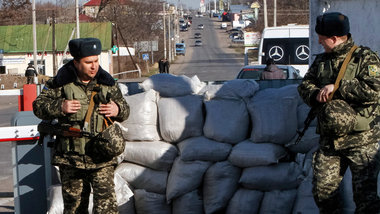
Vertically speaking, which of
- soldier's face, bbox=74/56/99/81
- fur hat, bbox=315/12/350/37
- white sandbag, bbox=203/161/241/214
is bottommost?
white sandbag, bbox=203/161/241/214

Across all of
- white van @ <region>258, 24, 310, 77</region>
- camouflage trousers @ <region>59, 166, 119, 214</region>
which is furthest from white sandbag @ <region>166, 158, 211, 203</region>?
white van @ <region>258, 24, 310, 77</region>

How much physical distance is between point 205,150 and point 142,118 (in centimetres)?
66

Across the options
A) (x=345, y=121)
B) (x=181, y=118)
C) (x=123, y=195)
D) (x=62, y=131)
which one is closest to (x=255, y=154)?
(x=181, y=118)

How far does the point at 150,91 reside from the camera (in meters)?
6.32

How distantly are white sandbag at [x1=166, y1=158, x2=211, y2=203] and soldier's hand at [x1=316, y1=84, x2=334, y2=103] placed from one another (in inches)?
69.1

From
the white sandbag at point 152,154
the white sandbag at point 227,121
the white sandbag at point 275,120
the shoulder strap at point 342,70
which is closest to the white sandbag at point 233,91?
the white sandbag at point 227,121

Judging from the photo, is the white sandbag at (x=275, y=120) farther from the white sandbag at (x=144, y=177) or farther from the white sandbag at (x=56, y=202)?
the white sandbag at (x=56, y=202)

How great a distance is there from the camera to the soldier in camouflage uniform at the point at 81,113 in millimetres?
4938

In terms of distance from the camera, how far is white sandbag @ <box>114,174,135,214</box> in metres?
6.04

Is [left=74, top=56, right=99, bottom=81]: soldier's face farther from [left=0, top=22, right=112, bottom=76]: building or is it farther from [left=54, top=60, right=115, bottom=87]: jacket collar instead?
[left=0, top=22, right=112, bottom=76]: building

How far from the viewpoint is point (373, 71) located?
14.7 ft

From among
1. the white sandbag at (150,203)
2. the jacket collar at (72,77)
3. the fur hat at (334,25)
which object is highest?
the fur hat at (334,25)

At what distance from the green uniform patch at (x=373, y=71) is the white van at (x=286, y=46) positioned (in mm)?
20057

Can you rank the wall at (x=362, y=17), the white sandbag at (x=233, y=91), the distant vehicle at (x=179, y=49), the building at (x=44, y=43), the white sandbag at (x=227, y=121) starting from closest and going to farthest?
1. the wall at (x=362, y=17)
2. the white sandbag at (x=227, y=121)
3. the white sandbag at (x=233, y=91)
4. the building at (x=44, y=43)
5. the distant vehicle at (x=179, y=49)
